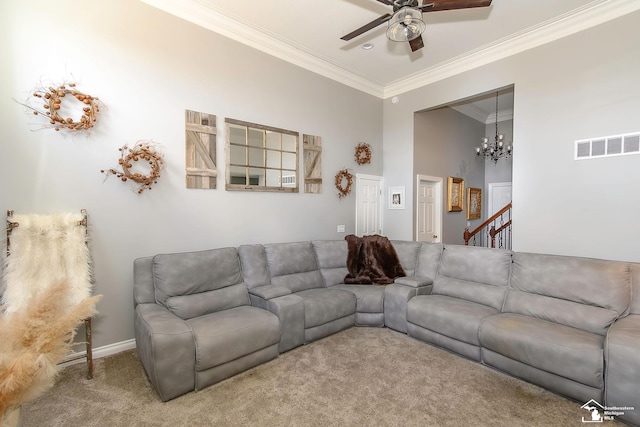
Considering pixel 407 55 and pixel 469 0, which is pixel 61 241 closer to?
pixel 469 0

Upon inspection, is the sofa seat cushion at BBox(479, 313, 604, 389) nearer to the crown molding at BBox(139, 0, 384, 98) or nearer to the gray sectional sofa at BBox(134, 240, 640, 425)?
the gray sectional sofa at BBox(134, 240, 640, 425)

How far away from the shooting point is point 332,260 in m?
4.11

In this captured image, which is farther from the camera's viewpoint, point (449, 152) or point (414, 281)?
point (449, 152)

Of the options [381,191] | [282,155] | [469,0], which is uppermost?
[469,0]

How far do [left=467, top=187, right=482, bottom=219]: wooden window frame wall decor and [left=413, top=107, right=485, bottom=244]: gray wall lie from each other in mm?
126

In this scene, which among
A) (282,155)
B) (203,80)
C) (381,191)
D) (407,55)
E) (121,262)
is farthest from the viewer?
(381,191)

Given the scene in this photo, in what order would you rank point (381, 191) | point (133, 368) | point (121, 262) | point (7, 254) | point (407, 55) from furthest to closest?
point (381, 191), point (407, 55), point (121, 262), point (133, 368), point (7, 254)

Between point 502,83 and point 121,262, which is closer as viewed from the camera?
point 121,262

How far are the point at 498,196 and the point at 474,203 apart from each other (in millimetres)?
834

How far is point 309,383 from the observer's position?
2.46 metres

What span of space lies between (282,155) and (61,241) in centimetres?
255

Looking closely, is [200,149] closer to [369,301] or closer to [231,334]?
[231,334]

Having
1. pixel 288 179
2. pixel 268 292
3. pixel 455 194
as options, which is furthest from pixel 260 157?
pixel 455 194

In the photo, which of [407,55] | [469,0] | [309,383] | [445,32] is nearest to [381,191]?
[407,55]
